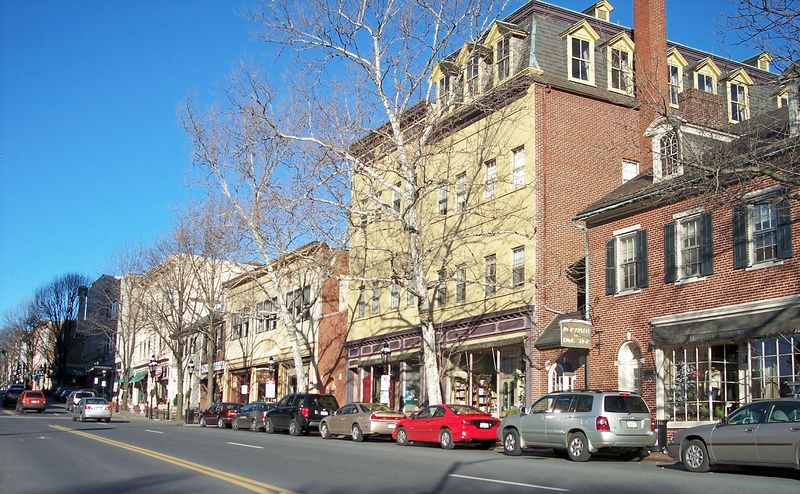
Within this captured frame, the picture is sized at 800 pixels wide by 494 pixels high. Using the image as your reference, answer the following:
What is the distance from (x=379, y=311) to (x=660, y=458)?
20.0 meters

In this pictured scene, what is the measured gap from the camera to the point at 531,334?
2809 cm

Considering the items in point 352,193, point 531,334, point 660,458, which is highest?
point 352,193

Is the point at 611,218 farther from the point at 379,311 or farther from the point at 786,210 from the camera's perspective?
the point at 379,311

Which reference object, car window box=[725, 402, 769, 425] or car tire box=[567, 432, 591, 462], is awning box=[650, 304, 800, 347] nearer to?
car window box=[725, 402, 769, 425]

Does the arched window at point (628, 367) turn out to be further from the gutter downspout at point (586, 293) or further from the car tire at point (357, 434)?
the car tire at point (357, 434)

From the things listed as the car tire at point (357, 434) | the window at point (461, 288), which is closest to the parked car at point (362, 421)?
the car tire at point (357, 434)

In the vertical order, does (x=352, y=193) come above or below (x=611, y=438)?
above

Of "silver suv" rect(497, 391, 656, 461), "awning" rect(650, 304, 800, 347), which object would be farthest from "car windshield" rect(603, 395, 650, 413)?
"awning" rect(650, 304, 800, 347)

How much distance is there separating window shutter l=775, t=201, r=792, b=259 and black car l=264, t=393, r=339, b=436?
18.4 meters

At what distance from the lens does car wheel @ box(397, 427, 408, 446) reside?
84.2 ft

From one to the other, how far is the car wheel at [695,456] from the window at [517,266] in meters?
12.7

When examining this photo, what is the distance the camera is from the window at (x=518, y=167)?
98.3 ft

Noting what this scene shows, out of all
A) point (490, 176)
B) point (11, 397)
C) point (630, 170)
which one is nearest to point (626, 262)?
point (630, 170)

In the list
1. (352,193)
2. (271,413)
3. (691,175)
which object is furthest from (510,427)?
(271,413)
